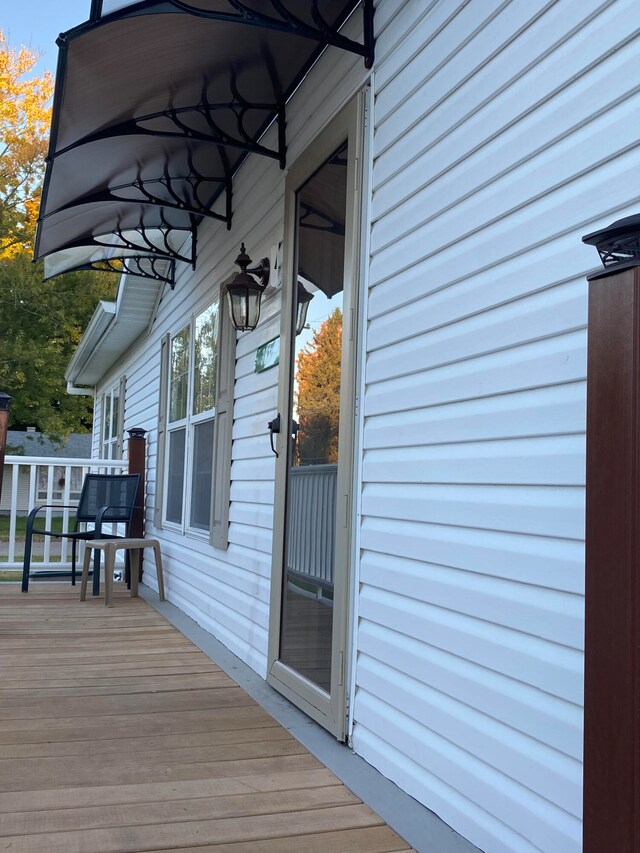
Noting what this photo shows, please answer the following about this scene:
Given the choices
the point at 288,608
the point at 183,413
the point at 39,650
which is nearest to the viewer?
the point at 288,608

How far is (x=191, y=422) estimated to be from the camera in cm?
585

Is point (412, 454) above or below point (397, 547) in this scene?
above

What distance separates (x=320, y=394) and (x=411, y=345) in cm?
80

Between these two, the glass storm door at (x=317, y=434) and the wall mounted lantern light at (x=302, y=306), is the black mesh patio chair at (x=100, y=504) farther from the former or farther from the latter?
the wall mounted lantern light at (x=302, y=306)

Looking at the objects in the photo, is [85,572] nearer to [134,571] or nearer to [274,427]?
[134,571]

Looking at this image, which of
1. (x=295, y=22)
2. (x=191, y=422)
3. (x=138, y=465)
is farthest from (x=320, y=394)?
(x=138, y=465)

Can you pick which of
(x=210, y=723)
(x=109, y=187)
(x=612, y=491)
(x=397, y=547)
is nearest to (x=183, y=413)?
(x=109, y=187)

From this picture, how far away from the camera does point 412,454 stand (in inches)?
94.2

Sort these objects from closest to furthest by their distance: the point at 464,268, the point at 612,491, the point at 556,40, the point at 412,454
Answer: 1. the point at 612,491
2. the point at 556,40
3. the point at 464,268
4. the point at 412,454

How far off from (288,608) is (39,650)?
157cm

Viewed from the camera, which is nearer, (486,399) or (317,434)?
(486,399)

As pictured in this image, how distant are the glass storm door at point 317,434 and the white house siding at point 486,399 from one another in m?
0.16

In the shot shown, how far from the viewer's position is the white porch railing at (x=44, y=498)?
684 centimetres

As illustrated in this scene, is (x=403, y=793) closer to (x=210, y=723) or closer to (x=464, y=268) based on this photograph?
(x=210, y=723)
